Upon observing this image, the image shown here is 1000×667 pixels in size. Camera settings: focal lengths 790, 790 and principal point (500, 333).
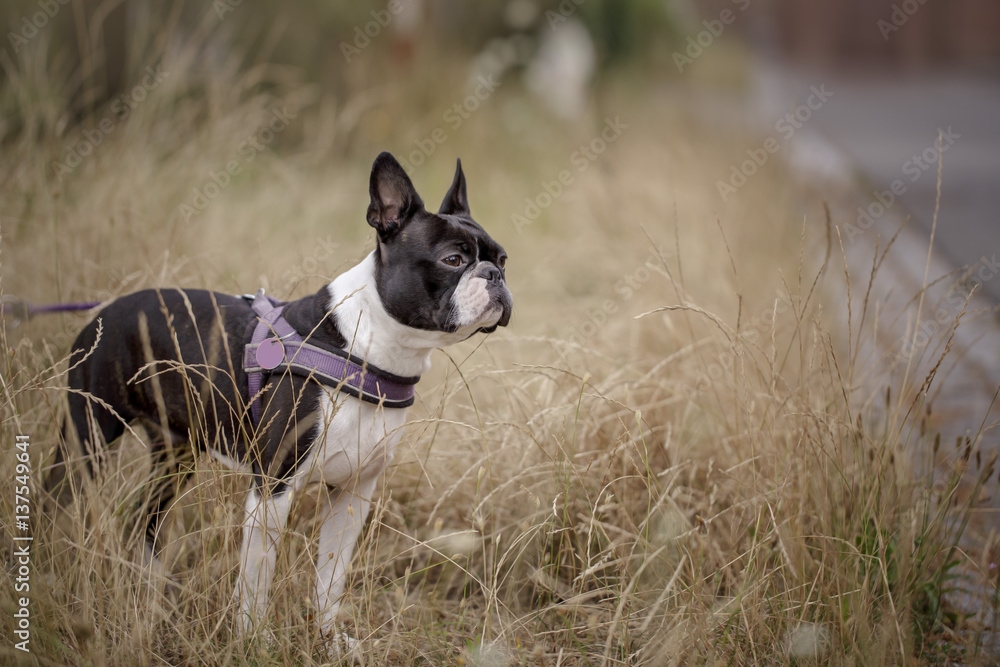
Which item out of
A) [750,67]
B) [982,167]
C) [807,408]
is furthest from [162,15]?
[750,67]

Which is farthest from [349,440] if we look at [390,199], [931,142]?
[931,142]

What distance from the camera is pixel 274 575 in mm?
2039

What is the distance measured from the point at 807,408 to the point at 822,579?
0.47 meters

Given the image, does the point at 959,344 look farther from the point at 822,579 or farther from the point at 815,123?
the point at 815,123

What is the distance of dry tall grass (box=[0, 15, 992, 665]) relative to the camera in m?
2.04
